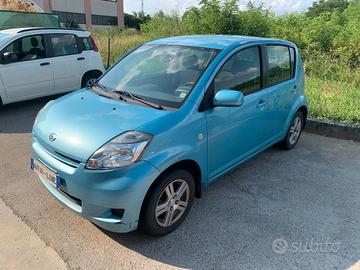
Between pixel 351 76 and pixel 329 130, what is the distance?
385 centimetres

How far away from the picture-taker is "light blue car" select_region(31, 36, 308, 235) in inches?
104

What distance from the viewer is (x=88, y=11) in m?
51.9

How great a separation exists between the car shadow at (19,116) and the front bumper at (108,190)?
3.47 m

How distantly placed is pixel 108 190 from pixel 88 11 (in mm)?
54696

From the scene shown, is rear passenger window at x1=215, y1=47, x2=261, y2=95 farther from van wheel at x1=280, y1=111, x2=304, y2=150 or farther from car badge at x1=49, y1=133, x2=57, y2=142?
car badge at x1=49, y1=133, x2=57, y2=142

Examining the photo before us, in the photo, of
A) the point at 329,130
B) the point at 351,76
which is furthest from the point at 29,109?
the point at 351,76

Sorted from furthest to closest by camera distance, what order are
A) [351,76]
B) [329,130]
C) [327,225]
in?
[351,76] < [329,130] < [327,225]

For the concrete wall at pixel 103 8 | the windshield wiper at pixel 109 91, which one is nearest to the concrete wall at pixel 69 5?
the concrete wall at pixel 103 8

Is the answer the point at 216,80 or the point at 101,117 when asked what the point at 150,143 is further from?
the point at 216,80

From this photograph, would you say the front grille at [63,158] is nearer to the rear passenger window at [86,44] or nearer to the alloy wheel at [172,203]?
the alloy wheel at [172,203]

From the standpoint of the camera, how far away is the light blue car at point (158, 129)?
265 centimetres

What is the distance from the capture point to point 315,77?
9289mm

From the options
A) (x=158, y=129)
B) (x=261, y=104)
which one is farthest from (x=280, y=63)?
(x=158, y=129)

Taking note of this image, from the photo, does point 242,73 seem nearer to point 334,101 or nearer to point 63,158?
point 63,158
